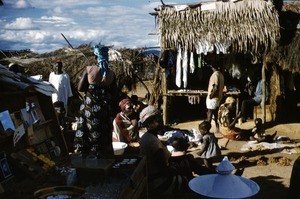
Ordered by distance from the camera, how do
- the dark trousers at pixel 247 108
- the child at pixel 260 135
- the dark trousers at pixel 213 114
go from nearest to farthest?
1. the child at pixel 260 135
2. the dark trousers at pixel 213 114
3. the dark trousers at pixel 247 108

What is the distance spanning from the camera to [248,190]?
3.34m

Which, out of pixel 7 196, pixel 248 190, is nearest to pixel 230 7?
pixel 248 190

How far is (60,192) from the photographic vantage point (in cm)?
301

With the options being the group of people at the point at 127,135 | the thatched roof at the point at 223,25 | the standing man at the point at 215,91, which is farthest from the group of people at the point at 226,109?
the group of people at the point at 127,135

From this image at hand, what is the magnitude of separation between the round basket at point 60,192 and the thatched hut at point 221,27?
7.82m

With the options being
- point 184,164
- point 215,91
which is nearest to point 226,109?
point 215,91

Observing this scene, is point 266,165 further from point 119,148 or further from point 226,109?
point 119,148

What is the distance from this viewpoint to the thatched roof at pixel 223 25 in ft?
32.5

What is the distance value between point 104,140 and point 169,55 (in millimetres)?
5845


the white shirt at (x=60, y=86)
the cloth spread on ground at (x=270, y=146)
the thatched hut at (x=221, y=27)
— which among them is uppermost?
the thatched hut at (x=221, y=27)

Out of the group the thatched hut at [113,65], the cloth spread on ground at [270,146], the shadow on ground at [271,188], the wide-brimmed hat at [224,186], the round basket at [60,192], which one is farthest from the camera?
the thatched hut at [113,65]

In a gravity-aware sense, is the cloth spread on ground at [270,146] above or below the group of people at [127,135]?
below

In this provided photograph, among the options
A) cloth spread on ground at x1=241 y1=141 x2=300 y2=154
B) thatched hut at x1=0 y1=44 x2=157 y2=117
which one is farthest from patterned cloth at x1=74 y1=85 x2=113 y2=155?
thatched hut at x1=0 y1=44 x2=157 y2=117

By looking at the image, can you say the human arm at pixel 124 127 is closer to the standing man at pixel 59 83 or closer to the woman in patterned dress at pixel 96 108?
the woman in patterned dress at pixel 96 108
